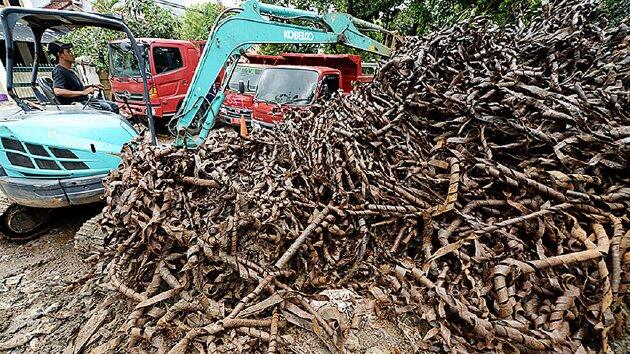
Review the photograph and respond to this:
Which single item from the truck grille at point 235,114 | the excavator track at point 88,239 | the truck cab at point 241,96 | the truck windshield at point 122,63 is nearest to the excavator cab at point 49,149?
the excavator track at point 88,239

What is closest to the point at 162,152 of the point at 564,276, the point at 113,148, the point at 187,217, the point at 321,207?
the point at 187,217

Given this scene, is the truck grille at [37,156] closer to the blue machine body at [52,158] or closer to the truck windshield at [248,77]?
the blue machine body at [52,158]

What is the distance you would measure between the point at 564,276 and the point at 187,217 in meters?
2.65

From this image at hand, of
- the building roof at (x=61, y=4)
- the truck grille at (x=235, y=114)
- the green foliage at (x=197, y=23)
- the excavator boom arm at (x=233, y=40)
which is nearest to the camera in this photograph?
the excavator boom arm at (x=233, y=40)

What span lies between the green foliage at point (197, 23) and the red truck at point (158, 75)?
375 inches

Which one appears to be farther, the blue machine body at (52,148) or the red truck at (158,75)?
the red truck at (158,75)

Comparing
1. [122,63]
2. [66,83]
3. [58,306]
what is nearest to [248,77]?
[122,63]

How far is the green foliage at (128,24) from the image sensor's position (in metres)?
14.2

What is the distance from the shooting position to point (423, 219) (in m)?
2.45

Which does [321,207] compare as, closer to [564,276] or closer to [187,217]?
[187,217]

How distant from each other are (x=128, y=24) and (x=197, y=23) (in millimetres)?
6037

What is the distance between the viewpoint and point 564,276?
201 centimetres

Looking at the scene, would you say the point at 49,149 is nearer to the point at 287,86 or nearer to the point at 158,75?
the point at 287,86

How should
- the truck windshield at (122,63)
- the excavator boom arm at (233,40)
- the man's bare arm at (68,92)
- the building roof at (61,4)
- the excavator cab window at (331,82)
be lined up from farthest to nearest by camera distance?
the building roof at (61,4) → the truck windshield at (122,63) → the excavator cab window at (331,82) → the man's bare arm at (68,92) → the excavator boom arm at (233,40)
